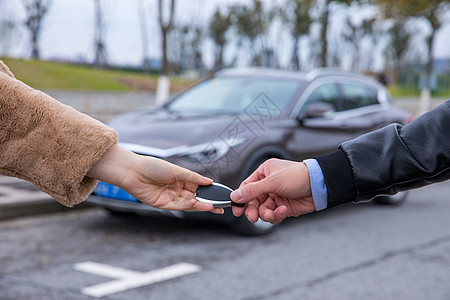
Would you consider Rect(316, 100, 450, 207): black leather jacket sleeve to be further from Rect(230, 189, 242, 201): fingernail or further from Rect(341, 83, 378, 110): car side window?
Rect(341, 83, 378, 110): car side window

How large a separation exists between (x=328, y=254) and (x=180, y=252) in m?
1.23

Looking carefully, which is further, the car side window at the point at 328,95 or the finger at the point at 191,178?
the car side window at the point at 328,95

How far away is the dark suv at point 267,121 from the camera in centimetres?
365

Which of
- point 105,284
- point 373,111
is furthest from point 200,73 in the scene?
point 105,284

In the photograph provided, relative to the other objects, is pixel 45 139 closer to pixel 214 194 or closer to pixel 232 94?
pixel 214 194

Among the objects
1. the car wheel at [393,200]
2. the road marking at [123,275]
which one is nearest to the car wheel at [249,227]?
the road marking at [123,275]

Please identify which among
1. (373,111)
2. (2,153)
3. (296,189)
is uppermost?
(2,153)

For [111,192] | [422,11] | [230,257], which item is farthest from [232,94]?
[422,11]

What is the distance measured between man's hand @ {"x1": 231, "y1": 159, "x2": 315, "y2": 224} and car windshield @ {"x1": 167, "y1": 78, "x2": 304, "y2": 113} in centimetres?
344

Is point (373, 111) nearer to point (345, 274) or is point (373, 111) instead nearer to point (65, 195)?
point (345, 274)

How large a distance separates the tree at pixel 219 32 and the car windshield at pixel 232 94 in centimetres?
4092

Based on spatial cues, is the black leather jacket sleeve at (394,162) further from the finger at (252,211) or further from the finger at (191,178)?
the finger at (191,178)

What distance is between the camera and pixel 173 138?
3721 millimetres

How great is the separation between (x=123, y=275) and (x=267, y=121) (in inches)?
72.5
